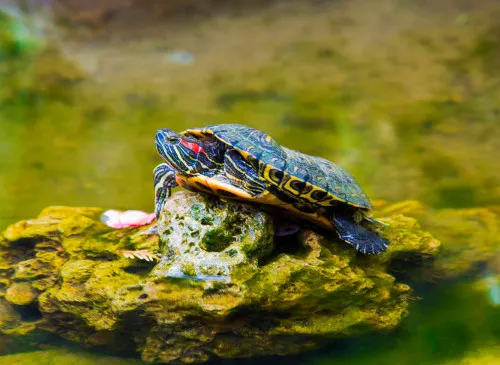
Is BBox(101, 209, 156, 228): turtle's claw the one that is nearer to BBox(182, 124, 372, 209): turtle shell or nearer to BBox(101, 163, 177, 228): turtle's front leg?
BBox(101, 163, 177, 228): turtle's front leg

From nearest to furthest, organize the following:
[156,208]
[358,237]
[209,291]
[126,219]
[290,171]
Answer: [209,291] → [290,171] → [358,237] → [156,208] → [126,219]

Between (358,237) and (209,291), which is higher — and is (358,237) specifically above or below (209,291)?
above

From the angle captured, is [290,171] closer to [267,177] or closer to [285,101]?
[267,177]

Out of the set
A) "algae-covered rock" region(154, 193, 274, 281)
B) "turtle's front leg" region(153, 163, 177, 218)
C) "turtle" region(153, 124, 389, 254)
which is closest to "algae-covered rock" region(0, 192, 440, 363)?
"algae-covered rock" region(154, 193, 274, 281)

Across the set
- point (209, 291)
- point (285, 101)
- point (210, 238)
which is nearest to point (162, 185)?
point (210, 238)

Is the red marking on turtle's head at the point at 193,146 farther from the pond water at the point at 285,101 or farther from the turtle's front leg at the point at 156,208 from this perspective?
the pond water at the point at 285,101

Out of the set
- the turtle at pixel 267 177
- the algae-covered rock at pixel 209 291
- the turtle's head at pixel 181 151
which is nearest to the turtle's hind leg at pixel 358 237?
the turtle at pixel 267 177
